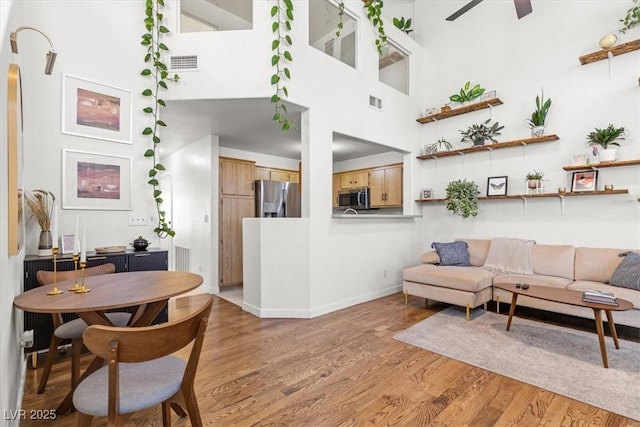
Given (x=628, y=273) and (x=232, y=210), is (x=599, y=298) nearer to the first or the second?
(x=628, y=273)

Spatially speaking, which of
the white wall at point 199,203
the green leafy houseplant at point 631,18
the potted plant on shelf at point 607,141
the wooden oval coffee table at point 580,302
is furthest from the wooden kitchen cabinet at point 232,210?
the green leafy houseplant at point 631,18

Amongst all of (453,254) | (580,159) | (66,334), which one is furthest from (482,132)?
(66,334)

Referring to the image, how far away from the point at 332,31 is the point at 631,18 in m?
3.47

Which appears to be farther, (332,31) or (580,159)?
(332,31)

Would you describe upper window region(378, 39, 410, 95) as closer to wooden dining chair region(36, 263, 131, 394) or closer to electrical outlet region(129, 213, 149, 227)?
electrical outlet region(129, 213, 149, 227)

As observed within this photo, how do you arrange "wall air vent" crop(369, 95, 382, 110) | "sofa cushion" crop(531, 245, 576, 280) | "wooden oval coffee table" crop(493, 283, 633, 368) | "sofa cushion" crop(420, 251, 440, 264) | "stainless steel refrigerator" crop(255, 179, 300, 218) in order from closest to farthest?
1. "wooden oval coffee table" crop(493, 283, 633, 368)
2. "sofa cushion" crop(531, 245, 576, 280)
3. "sofa cushion" crop(420, 251, 440, 264)
4. "wall air vent" crop(369, 95, 382, 110)
5. "stainless steel refrigerator" crop(255, 179, 300, 218)

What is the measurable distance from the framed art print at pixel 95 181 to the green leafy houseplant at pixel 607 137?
17.0 feet

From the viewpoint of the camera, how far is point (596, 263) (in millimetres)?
3457

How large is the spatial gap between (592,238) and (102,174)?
5518mm

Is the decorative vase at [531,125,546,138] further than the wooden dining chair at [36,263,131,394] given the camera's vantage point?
Yes

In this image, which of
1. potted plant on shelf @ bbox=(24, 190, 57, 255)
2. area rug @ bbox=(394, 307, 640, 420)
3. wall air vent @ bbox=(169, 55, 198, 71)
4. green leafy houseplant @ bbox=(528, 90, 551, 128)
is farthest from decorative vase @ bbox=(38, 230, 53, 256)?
green leafy houseplant @ bbox=(528, 90, 551, 128)

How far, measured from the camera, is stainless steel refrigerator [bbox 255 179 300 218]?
5.20m

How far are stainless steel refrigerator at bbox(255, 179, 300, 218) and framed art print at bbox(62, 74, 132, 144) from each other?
2.44 m

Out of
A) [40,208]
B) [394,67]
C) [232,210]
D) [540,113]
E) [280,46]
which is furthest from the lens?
[232,210]
